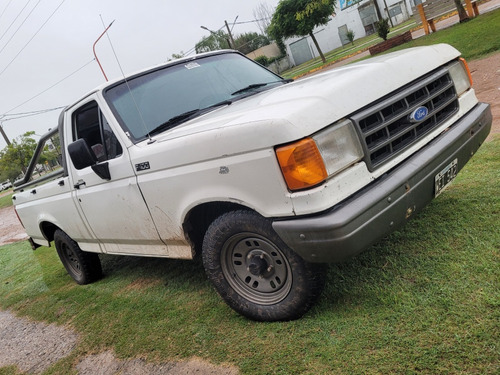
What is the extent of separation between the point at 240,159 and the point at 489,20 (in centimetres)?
1380

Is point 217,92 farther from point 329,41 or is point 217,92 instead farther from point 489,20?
point 329,41

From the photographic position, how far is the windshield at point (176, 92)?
3.23m

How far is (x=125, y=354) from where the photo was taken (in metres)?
3.02

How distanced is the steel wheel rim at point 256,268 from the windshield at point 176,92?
3.62ft

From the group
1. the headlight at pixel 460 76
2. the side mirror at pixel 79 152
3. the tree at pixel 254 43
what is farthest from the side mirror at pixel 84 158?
the tree at pixel 254 43

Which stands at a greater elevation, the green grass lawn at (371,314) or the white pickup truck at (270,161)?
the white pickup truck at (270,161)

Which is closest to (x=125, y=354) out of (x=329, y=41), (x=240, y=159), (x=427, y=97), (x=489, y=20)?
(x=240, y=159)

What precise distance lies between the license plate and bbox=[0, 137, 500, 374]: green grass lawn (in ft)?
1.55

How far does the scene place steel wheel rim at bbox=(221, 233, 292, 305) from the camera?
2570 mm

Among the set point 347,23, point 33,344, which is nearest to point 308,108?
point 33,344

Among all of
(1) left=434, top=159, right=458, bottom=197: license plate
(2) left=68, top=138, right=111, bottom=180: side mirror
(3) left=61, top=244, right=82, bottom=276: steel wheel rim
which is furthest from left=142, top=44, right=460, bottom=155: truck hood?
(3) left=61, top=244, right=82, bottom=276: steel wheel rim

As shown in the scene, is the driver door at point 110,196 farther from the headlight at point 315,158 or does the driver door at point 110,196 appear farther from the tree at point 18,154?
the tree at point 18,154

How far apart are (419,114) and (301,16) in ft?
94.6

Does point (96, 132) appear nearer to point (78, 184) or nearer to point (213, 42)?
point (78, 184)
